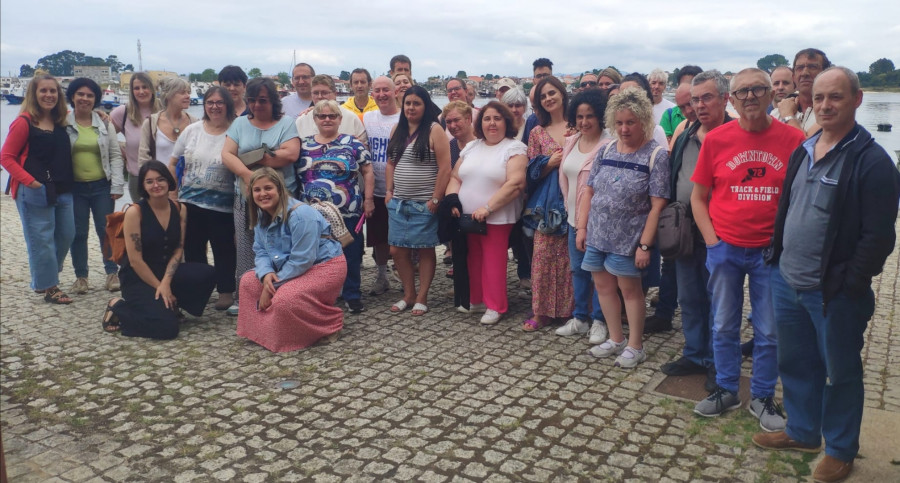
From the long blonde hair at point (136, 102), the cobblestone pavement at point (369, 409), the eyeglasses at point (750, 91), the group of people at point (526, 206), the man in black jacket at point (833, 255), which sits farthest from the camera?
the long blonde hair at point (136, 102)

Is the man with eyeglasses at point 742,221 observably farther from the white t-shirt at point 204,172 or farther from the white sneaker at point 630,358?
the white t-shirt at point 204,172

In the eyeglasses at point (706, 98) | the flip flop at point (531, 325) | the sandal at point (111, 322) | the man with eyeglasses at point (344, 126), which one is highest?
the eyeglasses at point (706, 98)

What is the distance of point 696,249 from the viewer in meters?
4.56

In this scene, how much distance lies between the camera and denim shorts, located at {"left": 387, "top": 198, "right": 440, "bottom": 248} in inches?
249

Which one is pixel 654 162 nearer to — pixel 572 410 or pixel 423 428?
pixel 572 410

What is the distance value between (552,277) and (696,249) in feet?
5.41

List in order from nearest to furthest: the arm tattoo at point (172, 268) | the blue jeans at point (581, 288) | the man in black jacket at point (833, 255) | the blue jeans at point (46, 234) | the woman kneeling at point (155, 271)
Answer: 1. the man in black jacket at point (833, 255)
2. the blue jeans at point (581, 288)
3. the woman kneeling at point (155, 271)
4. the arm tattoo at point (172, 268)
5. the blue jeans at point (46, 234)

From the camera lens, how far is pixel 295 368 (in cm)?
519

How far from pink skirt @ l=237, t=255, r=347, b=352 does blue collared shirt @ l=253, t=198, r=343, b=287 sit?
3.2 inches

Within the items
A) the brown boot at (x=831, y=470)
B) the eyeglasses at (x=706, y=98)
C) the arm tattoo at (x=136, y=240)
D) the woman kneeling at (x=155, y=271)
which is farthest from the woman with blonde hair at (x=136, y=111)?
the brown boot at (x=831, y=470)

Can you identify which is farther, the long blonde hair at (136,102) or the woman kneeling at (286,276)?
Result: the long blonde hair at (136,102)

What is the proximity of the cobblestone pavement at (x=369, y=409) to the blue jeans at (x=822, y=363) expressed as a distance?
231 mm

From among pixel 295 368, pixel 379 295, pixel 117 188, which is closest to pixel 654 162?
pixel 295 368

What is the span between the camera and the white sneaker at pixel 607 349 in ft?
17.5
